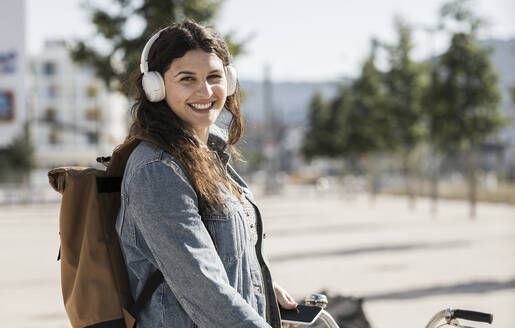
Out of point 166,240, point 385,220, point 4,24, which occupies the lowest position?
point 385,220

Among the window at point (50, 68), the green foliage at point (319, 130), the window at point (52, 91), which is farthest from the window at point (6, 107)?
the window at point (50, 68)

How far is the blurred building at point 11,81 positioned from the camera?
47.7m

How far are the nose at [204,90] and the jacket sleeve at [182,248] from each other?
289 mm

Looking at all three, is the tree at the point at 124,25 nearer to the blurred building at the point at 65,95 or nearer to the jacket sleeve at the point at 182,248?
the jacket sleeve at the point at 182,248

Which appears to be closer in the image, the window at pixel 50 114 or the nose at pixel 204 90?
the nose at pixel 204 90

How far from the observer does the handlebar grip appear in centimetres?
210

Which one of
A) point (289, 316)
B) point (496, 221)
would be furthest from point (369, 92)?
point (289, 316)

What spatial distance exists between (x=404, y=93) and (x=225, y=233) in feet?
75.0

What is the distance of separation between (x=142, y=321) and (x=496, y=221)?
17.0 meters

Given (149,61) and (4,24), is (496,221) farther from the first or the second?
(4,24)

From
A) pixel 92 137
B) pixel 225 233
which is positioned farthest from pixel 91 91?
pixel 225 233

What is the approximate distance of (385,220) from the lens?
18.2 metres

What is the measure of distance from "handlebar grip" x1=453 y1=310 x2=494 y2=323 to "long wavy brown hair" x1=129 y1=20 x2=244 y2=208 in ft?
2.77

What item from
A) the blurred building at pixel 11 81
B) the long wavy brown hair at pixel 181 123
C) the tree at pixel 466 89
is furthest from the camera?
the blurred building at pixel 11 81
